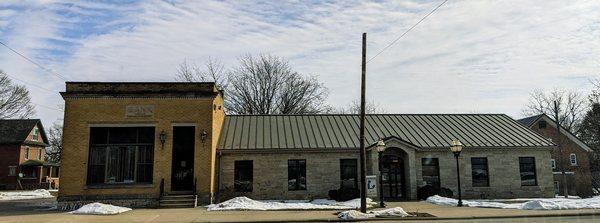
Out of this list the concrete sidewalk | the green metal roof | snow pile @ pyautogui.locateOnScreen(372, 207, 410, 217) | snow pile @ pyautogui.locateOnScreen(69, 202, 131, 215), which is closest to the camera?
the concrete sidewalk

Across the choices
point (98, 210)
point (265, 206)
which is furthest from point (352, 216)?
point (98, 210)

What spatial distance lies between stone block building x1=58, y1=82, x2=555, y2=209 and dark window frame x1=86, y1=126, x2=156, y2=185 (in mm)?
52

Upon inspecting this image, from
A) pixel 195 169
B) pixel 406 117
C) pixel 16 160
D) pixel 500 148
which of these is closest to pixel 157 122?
pixel 195 169

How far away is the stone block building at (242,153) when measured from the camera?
→ 23969mm

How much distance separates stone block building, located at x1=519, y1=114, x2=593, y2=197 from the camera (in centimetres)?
4225

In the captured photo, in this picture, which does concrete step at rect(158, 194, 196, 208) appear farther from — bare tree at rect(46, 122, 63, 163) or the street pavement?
bare tree at rect(46, 122, 63, 163)

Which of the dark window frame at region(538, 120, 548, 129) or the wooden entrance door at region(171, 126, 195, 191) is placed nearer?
the wooden entrance door at region(171, 126, 195, 191)

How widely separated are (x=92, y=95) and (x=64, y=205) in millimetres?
5676

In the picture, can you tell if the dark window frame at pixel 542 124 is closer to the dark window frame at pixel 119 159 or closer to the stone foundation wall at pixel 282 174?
the stone foundation wall at pixel 282 174

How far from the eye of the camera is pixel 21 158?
166ft

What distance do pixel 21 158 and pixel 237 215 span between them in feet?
138

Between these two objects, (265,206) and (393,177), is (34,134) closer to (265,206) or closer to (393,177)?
(265,206)

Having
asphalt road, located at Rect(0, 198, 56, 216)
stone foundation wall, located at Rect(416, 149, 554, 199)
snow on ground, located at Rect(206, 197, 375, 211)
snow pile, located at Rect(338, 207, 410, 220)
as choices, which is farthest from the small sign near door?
asphalt road, located at Rect(0, 198, 56, 216)

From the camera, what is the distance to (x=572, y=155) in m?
46.9
